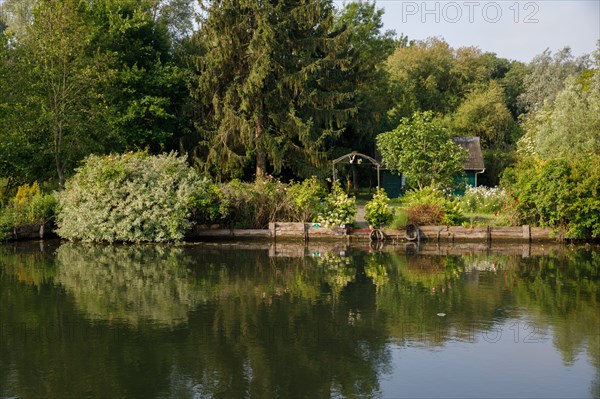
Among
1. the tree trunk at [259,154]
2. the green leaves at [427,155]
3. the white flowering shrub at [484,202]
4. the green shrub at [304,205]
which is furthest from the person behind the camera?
the tree trunk at [259,154]

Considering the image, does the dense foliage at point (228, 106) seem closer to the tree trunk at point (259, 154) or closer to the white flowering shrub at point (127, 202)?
the tree trunk at point (259, 154)

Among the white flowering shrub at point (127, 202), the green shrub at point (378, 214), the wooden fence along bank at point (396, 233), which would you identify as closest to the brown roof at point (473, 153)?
the wooden fence along bank at point (396, 233)

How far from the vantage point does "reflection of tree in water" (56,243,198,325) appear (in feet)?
41.2

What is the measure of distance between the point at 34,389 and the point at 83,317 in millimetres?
3650

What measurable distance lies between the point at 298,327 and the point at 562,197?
13836 millimetres

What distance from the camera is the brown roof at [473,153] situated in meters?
38.3

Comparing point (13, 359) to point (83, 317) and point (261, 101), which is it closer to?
point (83, 317)

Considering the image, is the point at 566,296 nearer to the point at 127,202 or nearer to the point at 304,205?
the point at 304,205

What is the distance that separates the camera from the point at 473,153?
3925 cm

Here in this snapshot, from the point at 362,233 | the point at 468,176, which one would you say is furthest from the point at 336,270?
the point at 468,176

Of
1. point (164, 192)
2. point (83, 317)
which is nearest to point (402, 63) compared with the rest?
point (164, 192)

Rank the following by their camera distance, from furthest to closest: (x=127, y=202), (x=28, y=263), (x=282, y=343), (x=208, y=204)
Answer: (x=208, y=204) → (x=127, y=202) → (x=28, y=263) → (x=282, y=343)

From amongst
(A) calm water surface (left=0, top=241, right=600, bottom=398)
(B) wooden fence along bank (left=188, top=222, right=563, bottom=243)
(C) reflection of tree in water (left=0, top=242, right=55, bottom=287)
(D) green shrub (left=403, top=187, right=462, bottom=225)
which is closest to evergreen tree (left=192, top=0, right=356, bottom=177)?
(B) wooden fence along bank (left=188, top=222, right=563, bottom=243)

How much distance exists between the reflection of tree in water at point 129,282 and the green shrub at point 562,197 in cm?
1152
